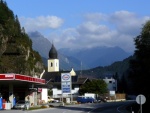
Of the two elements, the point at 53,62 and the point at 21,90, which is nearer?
the point at 21,90

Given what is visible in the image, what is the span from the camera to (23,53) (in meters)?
122

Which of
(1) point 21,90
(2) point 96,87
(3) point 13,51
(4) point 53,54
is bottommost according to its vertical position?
(1) point 21,90

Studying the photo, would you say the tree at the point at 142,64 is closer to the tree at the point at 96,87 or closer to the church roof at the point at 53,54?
the tree at the point at 96,87

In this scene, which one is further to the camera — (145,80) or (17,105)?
(17,105)

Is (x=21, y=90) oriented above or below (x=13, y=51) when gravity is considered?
below

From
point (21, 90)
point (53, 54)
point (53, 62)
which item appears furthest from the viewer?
point (53, 54)

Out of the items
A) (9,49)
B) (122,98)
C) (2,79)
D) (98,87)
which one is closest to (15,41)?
(9,49)

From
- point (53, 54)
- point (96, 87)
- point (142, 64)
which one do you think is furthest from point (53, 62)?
point (142, 64)

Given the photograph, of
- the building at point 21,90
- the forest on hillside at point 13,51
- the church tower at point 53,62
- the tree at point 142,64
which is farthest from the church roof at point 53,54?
the tree at point 142,64

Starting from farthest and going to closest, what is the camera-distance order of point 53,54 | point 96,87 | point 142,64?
point 53,54 → point 96,87 → point 142,64

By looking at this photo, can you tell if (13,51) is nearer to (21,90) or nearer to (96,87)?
(96,87)

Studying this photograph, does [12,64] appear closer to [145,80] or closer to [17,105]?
[17,105]

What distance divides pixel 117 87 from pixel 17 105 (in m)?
116

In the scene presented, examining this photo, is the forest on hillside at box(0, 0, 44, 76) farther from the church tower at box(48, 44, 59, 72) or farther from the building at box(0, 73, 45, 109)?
the church tower at box(48, 44, 59, 72)
